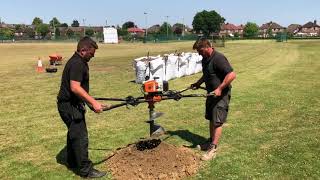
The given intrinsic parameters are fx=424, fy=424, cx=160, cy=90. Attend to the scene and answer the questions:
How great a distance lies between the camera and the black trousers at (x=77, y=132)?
7.07 meters

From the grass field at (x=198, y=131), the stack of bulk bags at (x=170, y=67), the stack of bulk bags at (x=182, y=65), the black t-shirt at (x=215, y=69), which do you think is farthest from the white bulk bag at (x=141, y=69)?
the black t-shirt at (x=215, y=69)

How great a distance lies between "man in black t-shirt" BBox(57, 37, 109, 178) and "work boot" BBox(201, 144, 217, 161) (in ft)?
6.47

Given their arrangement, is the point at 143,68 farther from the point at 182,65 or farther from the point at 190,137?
the point at 190,137

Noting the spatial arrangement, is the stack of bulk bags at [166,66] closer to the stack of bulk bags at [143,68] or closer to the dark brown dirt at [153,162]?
the stack of bulk bags at [143,68]

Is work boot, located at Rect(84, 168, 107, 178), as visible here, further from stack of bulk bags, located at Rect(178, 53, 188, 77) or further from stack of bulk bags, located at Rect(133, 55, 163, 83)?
stack of bulk bags, located at Rect(178, 53, 188, 77)

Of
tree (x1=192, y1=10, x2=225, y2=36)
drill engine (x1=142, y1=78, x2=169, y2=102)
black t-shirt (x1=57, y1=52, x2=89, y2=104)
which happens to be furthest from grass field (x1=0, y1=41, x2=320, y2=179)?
tree (x1=192, y1=10, x2=225, y2=36)

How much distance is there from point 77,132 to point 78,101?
1.71ft

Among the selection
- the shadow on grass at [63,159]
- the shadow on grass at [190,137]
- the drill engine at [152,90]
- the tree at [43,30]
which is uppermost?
the tree at [43,30]

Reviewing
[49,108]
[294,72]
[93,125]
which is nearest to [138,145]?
[93,125]

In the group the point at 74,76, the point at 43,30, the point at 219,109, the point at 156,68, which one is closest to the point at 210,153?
the point at 219,109

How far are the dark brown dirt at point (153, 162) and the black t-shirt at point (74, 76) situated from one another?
1416 millimetres

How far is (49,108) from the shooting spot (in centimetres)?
1362

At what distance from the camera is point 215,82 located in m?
8.08

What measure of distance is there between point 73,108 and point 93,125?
4086 mm
